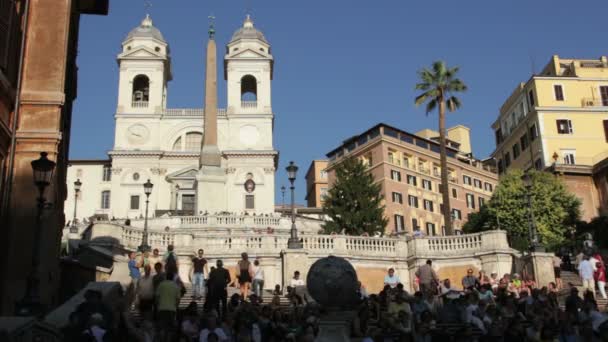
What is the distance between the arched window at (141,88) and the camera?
80.2 m

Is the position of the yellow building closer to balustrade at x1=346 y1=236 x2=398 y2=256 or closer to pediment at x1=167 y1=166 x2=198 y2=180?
balustrade at x1=346 y1=236 x2=398 y2=256

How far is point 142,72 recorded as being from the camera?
7894 centimetres

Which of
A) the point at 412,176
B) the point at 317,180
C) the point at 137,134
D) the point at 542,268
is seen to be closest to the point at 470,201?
the point at 412,176

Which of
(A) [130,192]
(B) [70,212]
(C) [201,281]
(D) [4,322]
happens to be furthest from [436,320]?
(B) [70,212]

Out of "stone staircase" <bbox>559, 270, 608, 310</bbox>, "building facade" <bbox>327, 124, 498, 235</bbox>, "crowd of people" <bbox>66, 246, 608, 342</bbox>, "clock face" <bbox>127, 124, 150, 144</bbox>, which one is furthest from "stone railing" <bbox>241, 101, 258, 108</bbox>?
"crowd of people" <bbox>66, 246, 608, 342</bbox>

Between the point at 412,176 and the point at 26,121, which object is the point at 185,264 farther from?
the point at 412,176

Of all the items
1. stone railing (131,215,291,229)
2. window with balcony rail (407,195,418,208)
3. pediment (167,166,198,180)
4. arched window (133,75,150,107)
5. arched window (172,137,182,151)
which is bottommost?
stone railing (131,215,291,229)

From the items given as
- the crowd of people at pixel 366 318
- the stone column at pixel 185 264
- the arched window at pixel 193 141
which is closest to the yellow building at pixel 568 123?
the arched window at pixel 193 141

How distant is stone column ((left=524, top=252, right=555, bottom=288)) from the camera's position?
26.7m

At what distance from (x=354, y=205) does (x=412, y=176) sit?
121 ft

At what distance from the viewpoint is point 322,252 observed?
96.6 ft

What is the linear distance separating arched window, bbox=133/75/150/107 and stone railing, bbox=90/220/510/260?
52.7 metres

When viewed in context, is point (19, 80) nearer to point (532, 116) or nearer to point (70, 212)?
point (532, 116)

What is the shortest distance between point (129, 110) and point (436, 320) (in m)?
65.8
